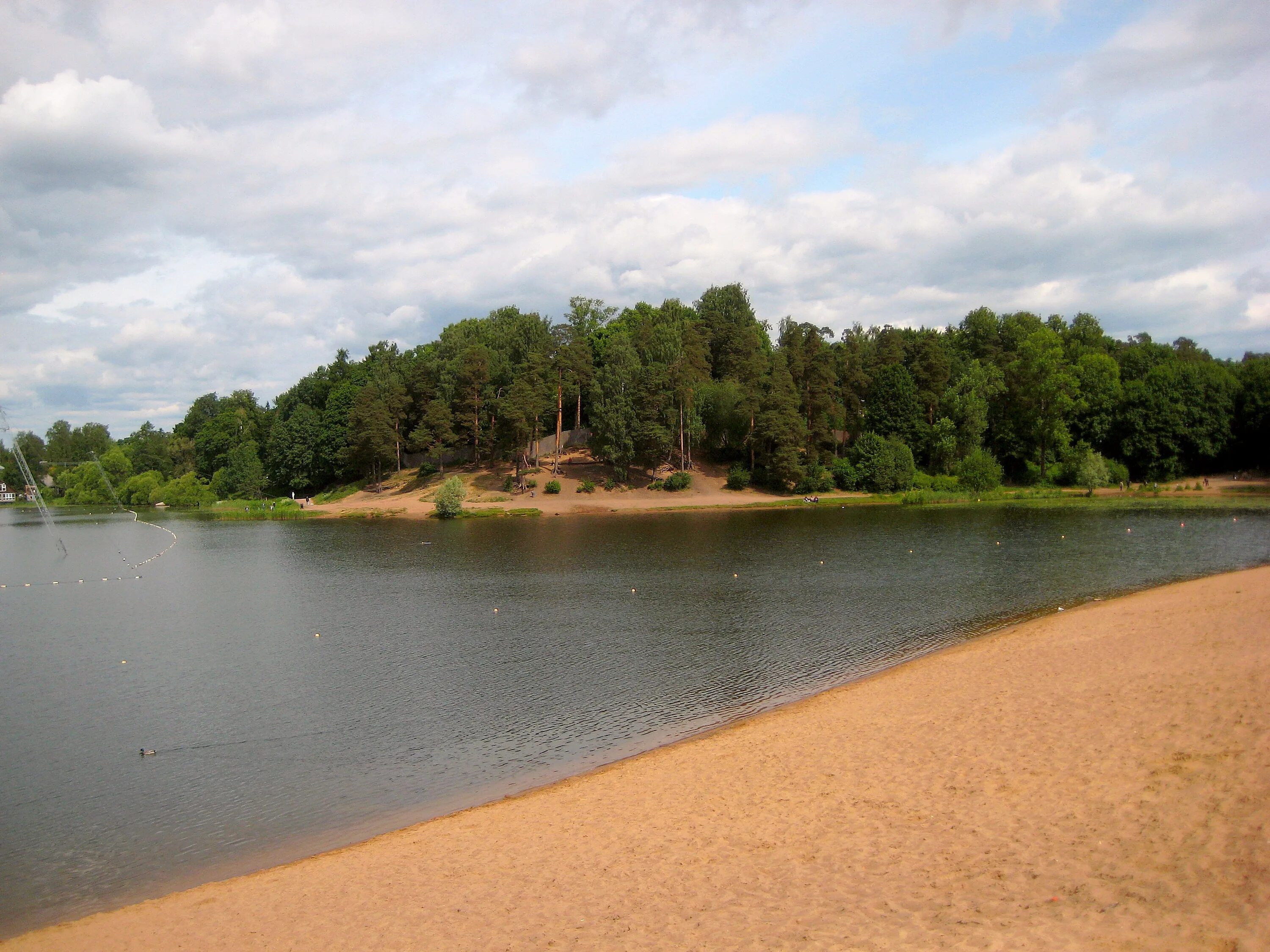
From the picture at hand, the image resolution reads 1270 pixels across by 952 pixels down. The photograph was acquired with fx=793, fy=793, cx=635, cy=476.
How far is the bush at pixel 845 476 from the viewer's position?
87625mm

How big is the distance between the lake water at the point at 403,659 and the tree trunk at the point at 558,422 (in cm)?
3347

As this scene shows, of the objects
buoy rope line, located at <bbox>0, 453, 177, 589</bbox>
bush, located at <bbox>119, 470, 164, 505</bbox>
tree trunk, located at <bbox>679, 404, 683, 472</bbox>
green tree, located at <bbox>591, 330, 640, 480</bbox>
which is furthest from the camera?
bush, located at <bbox>119, 470, 164, 505</bbox>

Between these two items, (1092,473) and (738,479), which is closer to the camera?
(1092,473)

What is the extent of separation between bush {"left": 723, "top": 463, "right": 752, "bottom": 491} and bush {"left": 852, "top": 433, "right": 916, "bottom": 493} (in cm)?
1253

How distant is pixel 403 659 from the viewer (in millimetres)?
26250

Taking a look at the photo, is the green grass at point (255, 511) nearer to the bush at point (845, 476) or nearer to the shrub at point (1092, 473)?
the bush at point (845, 476)

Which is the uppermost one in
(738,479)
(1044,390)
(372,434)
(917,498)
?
(1044,390)

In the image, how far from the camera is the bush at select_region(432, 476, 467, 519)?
7988cm

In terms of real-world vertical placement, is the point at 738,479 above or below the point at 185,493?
below

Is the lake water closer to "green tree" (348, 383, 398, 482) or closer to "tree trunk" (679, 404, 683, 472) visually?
"tree trunk" (679, 404, 683, 472)

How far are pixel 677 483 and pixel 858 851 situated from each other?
75307 mm

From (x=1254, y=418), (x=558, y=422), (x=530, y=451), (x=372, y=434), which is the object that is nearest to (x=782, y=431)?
(x=558, y=422)

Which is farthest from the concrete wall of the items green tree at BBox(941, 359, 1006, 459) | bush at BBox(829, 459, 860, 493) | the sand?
the sand

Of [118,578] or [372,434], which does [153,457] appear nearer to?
[372,434]
